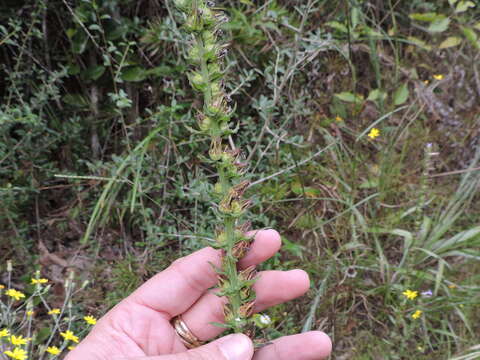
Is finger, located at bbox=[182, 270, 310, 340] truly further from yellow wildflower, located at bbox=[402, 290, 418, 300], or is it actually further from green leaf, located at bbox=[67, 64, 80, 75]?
green leaf, located at bbox=[67, 64, 80, 75]

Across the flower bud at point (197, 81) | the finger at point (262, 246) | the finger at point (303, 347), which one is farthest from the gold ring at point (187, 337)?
the flower bud at point (197, 81)

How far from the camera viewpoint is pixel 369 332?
2326 millimetres

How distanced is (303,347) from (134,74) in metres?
1.85

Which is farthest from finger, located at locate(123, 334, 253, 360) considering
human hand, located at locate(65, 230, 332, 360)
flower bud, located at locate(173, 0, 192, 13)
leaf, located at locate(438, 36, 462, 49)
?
leaf, located at locate(438, 36, 462, 49)

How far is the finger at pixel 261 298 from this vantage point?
191 cm

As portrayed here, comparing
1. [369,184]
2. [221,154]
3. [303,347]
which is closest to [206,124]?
[221,154]

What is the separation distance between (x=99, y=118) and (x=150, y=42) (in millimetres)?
620

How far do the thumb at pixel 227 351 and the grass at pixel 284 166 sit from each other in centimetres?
57

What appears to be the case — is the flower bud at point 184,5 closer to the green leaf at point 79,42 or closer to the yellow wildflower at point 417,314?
the yellow wildflower at point 417,314

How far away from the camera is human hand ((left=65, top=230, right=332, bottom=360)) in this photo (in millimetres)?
1760

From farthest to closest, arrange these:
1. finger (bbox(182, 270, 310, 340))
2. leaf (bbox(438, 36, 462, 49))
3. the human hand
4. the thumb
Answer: leaf (bbox(438, 36, 462, 49)) → finger (bbox(182, 270, 310, 340)) → the human hand → the thumb

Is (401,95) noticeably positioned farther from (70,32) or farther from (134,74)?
(70,32)

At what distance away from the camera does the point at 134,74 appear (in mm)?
2867

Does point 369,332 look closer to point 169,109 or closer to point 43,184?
point 169,109
